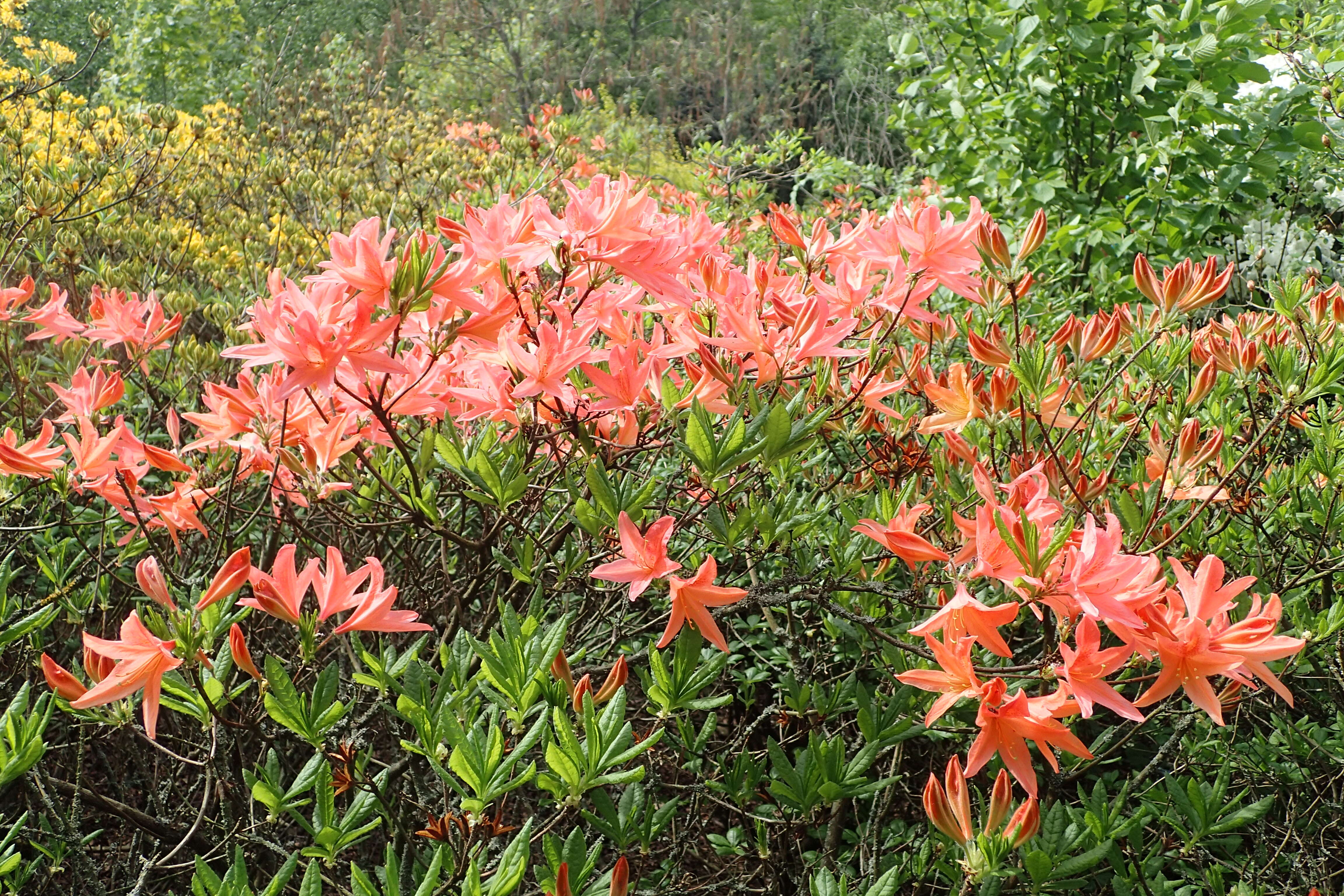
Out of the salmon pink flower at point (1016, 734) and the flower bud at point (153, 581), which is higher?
the flower bud at point (153, 581)

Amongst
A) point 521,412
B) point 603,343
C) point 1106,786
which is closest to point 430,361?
point 521,412

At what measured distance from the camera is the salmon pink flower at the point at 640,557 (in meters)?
1.04

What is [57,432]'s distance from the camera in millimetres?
2529

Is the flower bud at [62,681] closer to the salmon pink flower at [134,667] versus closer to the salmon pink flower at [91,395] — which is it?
the salmon pink flower at [134,667]

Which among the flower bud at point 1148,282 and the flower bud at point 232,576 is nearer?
the flower bud at point 232,576

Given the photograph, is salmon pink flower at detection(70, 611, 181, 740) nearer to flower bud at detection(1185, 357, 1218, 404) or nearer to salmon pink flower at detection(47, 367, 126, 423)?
salmon pink flower at detection(47, 367, 126, 423)

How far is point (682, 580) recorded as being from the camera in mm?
1025

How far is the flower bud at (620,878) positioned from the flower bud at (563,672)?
21 centimetres

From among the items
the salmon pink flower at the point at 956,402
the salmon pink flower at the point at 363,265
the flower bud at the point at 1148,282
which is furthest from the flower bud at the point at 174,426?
the flower bud at the point at 1148,282

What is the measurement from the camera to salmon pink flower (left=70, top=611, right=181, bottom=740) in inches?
38.0

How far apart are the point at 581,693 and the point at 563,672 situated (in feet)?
0.24

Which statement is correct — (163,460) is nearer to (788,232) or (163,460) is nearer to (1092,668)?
(788,232)

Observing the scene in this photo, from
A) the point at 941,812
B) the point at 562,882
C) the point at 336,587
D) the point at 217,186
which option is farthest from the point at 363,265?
the point at 217,186

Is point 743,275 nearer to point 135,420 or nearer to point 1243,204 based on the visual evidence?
point 135,420
